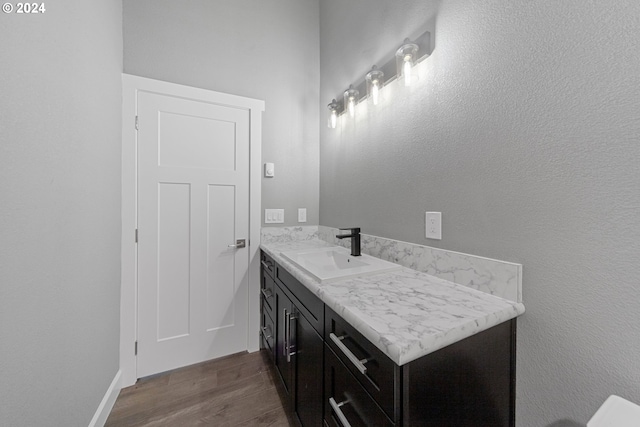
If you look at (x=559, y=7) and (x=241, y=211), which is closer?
(x=559, y=7)

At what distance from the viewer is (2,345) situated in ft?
2.27

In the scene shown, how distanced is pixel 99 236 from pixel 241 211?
866 millimetres

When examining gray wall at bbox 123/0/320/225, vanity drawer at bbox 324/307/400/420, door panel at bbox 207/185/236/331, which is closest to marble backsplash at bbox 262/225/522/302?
vanity drawer at bbox 324/307/400/420

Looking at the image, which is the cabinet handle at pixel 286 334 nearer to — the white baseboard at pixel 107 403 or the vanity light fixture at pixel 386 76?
the white baseboard at pixel 107 403

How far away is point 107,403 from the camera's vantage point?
1340 millimetres

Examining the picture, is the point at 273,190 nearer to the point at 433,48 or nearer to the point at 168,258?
the point at 168,258

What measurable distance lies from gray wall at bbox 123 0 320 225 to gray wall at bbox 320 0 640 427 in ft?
3.81

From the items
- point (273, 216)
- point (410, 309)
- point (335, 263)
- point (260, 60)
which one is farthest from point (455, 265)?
point (260, 60)

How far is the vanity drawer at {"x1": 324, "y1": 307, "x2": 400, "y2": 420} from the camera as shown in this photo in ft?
1.92

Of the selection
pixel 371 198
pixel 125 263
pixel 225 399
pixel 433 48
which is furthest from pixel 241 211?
pixel 433 48

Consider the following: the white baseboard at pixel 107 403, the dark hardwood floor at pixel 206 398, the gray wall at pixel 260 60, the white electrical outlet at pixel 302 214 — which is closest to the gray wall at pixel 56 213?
the white baseboard at pixel 107 403

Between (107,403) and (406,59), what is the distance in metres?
A: 2.45

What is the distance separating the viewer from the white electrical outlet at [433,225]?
1.07 m

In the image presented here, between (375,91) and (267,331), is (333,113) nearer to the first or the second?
(375,91)
